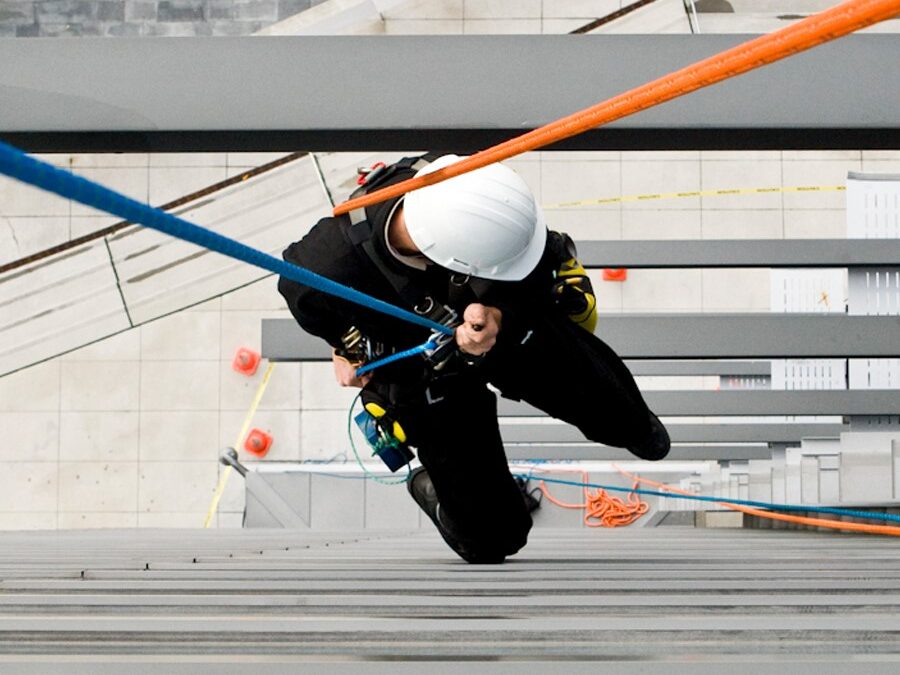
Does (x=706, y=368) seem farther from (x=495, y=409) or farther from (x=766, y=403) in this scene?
(x=495, y=409)

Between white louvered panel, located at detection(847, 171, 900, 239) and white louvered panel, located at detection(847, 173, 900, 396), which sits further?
white louvered panel, located at detection(847, 171, 900, 239)

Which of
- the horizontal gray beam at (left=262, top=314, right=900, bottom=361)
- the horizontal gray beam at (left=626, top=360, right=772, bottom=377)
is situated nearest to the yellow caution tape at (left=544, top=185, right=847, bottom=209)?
the horizontal gray beam at (left=626, top=360, right=772, bottom=377)

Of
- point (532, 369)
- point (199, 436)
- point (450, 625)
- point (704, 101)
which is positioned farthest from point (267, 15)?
point (450, 625)

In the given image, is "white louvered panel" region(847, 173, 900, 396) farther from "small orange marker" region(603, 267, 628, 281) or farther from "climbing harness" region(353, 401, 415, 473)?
"small orange marker" region(603, 267, 628, 281)

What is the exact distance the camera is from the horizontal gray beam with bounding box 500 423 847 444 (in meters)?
8.70

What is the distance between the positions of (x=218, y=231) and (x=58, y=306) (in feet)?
5.06

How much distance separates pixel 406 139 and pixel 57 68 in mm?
717

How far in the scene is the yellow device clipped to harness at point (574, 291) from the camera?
11.5 feet

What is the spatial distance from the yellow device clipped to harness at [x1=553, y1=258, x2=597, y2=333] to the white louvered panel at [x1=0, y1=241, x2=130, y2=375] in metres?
7.01

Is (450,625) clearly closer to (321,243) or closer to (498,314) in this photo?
(498,314)

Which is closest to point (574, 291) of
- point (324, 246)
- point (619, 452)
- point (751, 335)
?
point (324, 246)

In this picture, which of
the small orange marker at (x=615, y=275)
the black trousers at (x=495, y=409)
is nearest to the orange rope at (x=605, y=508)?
the small orange marker at (x=615, y=275)

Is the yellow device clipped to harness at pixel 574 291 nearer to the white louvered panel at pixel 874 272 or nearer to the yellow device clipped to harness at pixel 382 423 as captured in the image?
the yellow device clipped to harness at pixel 382 423

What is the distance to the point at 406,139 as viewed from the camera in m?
2.77
